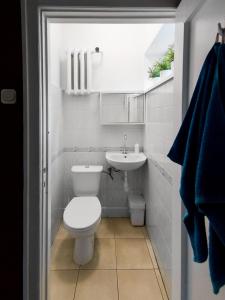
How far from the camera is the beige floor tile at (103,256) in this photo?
7.05ft

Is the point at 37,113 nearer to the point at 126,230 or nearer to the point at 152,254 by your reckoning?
the point at 152,254

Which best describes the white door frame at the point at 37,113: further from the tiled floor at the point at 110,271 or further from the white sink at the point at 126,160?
the white sink at the point at 126,160

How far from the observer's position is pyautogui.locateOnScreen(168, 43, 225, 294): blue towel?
71 centimetres

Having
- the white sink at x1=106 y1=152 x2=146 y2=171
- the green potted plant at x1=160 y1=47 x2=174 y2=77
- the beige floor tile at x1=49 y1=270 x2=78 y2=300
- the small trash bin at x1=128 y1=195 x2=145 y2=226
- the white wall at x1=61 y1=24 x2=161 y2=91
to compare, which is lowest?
the beige floor tile at x1=49 y1=270 x2=78 y2=300

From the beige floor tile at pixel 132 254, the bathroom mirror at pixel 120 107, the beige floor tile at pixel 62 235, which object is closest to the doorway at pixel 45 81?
the beige floor tile at pixel 132 254

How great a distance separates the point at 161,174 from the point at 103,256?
97 centimetres

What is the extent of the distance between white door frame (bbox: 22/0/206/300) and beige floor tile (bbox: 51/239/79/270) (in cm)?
83

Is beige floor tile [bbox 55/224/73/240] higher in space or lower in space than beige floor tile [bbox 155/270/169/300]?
higher

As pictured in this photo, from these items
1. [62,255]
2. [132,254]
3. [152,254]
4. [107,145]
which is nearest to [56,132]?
[107,145]

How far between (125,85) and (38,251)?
7.49 feet

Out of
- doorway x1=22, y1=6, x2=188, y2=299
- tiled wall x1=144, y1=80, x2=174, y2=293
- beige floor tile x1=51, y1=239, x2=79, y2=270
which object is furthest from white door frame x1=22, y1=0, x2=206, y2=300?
beige floor tile x1=51, y1=239, x2=79, y2=270

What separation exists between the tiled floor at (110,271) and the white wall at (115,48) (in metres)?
1.79

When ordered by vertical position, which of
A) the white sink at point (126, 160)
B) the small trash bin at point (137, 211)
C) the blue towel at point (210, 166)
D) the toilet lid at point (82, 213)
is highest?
the blue towel at point (210, 166)

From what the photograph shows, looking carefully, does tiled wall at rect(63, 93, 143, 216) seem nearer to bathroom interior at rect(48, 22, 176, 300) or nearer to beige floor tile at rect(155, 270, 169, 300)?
bathroom interior at rect(48, 22, 176, 300)
